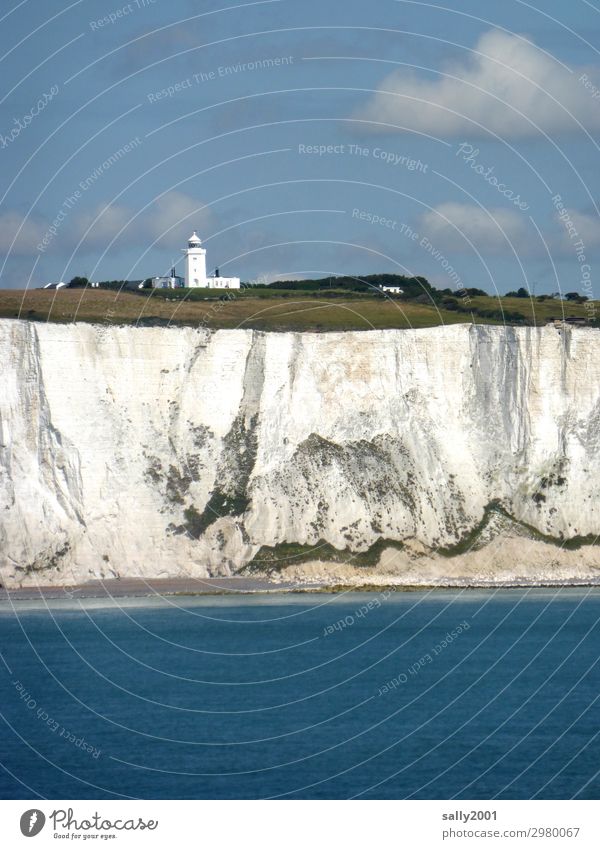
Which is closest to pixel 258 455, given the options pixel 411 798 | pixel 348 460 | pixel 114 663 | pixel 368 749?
pixel 348 460

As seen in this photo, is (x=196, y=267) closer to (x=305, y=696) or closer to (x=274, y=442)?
(x=274, y=442)

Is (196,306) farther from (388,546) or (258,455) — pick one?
(388,546)

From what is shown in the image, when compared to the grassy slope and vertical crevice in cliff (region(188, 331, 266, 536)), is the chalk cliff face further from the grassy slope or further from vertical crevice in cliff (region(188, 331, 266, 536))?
the grassy slope

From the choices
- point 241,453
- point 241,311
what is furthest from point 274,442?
point 241,311
